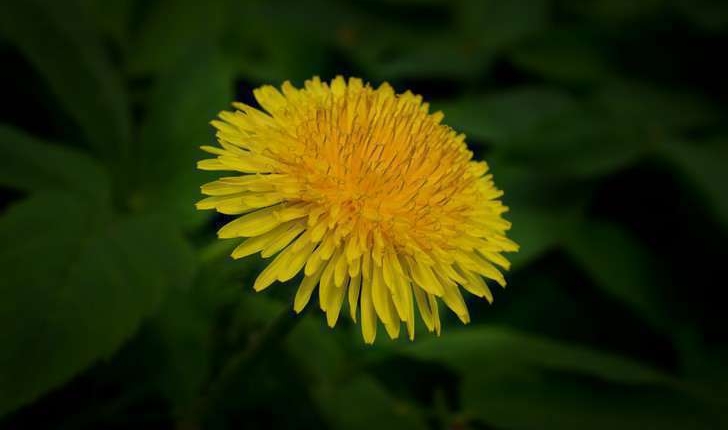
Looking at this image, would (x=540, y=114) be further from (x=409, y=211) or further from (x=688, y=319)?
(x=409, y=211)

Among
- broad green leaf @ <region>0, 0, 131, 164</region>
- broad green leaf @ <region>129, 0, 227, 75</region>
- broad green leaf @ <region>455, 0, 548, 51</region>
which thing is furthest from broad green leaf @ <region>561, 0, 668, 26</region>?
broad green leaf @ <region>0, 0, 131, 164</region>

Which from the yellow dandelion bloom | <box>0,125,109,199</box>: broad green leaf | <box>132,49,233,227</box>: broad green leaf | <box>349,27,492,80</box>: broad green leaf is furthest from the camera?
<box>349,27,492,80</box>: broad green leaf

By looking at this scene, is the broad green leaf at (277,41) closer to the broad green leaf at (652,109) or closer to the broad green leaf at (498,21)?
the broad green leaf at (498,21)

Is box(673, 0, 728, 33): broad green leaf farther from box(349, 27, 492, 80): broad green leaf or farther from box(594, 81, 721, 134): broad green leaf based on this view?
box(349, 27, 492, 80): broad green leaf

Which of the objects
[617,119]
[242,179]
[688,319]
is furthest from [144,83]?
[688,319]

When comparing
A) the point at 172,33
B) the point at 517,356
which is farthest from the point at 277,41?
the point at 517,356

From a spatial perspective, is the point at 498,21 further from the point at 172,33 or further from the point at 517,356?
the point at 517,356
